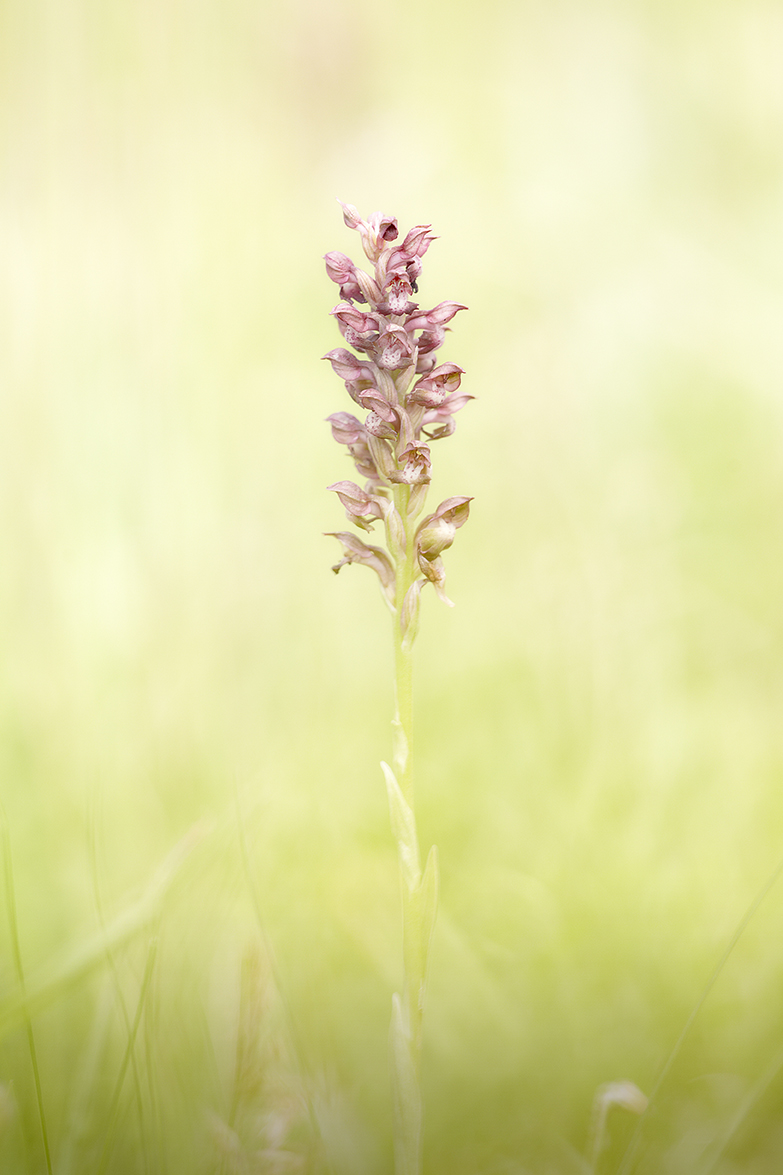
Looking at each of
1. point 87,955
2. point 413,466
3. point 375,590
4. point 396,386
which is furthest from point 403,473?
point 375,590

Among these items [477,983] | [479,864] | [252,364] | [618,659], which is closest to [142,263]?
[252,364]

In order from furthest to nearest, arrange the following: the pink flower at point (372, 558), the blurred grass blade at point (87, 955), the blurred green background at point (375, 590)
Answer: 1. the blurred green background at point (375, 590)
2. the pink flower at point (372, 558)
3. the blurred grass blade at point (87, 955)

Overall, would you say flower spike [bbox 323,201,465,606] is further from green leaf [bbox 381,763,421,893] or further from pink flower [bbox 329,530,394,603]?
green leaf [bbox 381,763,421,893]

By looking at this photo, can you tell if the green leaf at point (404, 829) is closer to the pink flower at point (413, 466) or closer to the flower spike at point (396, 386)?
the flower spike at point (396, 386)

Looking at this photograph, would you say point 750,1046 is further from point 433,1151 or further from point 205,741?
point 205,741

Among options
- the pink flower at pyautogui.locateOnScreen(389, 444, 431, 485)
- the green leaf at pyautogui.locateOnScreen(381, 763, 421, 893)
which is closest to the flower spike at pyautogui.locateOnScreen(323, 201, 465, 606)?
the pink flower at pyautogui.locateOnScreen(389, 444, 431, 485)

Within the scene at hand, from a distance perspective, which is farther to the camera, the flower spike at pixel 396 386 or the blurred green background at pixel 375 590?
the blurred green background at pixel 375 590

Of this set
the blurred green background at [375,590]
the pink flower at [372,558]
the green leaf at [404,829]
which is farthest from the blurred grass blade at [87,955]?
the pink flower at [372,558]
